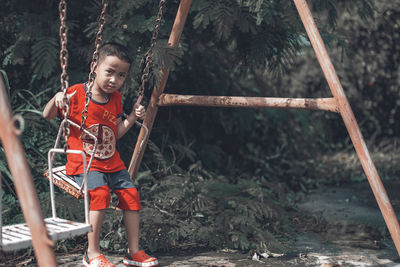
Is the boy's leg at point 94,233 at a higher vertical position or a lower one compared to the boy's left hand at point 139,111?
lower

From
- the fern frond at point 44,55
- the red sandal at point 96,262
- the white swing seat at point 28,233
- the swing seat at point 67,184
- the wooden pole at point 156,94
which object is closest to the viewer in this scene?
the white swing seat at point 28,233

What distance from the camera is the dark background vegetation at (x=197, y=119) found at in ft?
12.1

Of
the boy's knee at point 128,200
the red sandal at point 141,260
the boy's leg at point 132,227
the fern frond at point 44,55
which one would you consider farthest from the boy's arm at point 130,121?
the fern frond at point 44,55

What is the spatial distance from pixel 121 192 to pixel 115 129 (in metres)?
0.36

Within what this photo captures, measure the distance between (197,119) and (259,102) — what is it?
2.32 m

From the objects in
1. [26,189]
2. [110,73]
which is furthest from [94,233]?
[26,189]

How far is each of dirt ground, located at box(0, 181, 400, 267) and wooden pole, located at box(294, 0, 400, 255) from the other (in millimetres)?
645

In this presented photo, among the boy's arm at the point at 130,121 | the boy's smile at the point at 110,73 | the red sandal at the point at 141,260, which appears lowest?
the red sandal at the point at 141,260

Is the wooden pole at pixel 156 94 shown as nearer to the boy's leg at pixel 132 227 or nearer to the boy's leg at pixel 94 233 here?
the boy's leg at pixel 132 227

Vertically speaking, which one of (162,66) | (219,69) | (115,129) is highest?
(219,69)

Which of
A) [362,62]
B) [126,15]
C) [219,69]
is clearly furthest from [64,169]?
[362,62]

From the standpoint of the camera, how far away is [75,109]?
2.98 metres

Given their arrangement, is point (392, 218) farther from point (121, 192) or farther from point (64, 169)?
point (64, 169)

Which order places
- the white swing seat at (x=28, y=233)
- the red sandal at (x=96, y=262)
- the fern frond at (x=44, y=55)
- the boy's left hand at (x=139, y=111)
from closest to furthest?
the white swing seat at (x=28, y=233) < the red sandal at (x=96, y=262) < the boy's left hand at (x=139, y=111) < the fern frond at (x=44, y=55)
